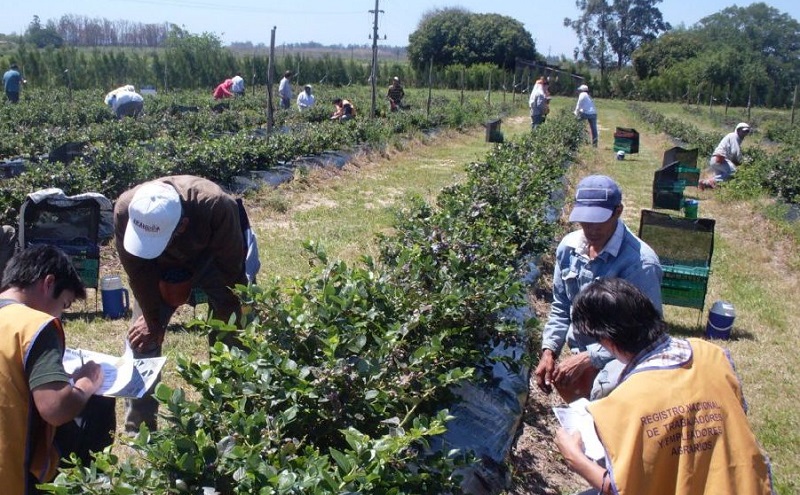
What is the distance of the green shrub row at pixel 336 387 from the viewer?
1.95m

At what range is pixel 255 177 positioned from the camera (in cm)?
1054

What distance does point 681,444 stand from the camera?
1928 millimetres

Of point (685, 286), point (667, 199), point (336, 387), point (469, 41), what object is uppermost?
point (469, 41)

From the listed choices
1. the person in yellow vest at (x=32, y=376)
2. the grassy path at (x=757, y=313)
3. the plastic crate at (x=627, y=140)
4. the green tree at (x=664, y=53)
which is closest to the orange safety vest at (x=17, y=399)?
the person in yellow vest at (x=32, y=376)

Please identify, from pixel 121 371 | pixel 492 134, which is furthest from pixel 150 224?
pixel 492 134

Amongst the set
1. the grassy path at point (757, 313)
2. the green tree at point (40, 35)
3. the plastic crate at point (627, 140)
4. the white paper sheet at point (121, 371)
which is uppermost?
the green tree at point (40, 35)

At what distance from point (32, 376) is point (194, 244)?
4.08 feet

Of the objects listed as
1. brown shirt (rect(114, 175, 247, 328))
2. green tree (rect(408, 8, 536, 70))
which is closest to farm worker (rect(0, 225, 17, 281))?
brown shirt (rect(114, 175, 247, 328))

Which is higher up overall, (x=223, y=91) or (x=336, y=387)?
→ (x=223, y=91)

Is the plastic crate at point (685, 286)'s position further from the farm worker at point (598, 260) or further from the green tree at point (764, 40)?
the green tree at point (764, 40)

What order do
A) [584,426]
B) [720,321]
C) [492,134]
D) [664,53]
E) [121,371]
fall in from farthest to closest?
[664,53] < [492,134] < [720,321] < [121,371] < [584,426]

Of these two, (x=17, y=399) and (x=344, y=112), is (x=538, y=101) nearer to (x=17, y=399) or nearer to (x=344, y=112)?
(x=344, y=112)

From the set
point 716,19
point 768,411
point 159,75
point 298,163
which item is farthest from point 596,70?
point 768,411

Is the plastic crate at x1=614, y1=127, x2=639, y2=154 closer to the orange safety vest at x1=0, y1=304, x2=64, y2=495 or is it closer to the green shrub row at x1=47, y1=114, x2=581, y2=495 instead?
the green shrub row at x1=47, y1=114, x2=581, y2=495
